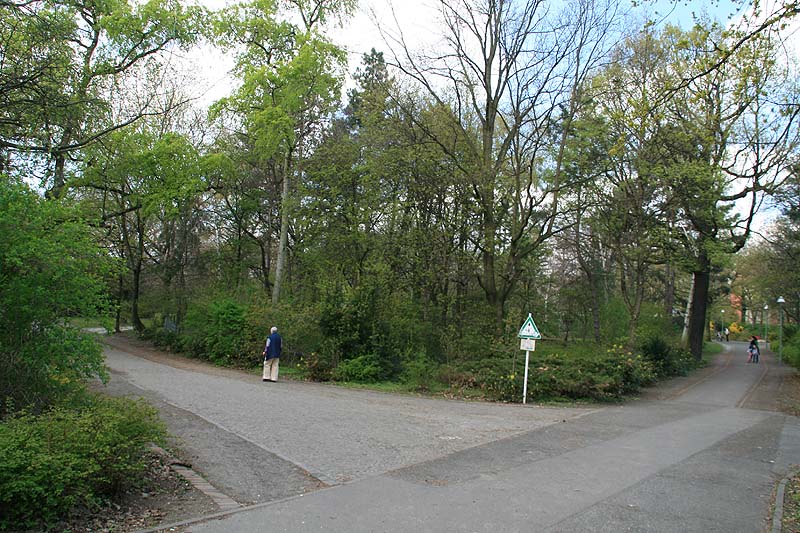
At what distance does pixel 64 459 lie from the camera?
5.29 metres

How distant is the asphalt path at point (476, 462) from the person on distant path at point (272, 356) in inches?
126

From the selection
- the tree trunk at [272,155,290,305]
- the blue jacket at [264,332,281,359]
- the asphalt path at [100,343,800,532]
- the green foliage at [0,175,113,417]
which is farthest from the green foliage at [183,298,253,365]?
the green foliage at [0,175,113,417]

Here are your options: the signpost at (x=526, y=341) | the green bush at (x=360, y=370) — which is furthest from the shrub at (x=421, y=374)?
the signpost at (x=526, y=341)

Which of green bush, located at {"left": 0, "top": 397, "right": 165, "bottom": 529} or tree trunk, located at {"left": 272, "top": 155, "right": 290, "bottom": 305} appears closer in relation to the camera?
green bush, located at {"left": 0, "top": 397, "right": 165, "bottom": 529}

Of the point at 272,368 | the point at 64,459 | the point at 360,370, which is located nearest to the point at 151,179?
the point at 272,368

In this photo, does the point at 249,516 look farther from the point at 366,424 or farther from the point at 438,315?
the point at 438,315

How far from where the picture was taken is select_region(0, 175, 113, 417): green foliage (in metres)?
A: 7.43

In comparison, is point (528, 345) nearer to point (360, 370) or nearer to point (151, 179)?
point (360, 370)

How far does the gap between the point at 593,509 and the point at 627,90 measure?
1806 cm

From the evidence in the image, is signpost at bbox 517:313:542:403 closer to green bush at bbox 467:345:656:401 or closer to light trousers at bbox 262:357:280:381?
green bush at bbox 467:345:656:401

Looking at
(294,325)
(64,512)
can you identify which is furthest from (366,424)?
(294,325)

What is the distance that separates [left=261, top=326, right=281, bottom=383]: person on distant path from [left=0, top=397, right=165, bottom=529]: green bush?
39.2 ft

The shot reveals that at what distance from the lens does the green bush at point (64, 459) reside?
4973mm

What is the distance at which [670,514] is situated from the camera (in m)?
6.22
